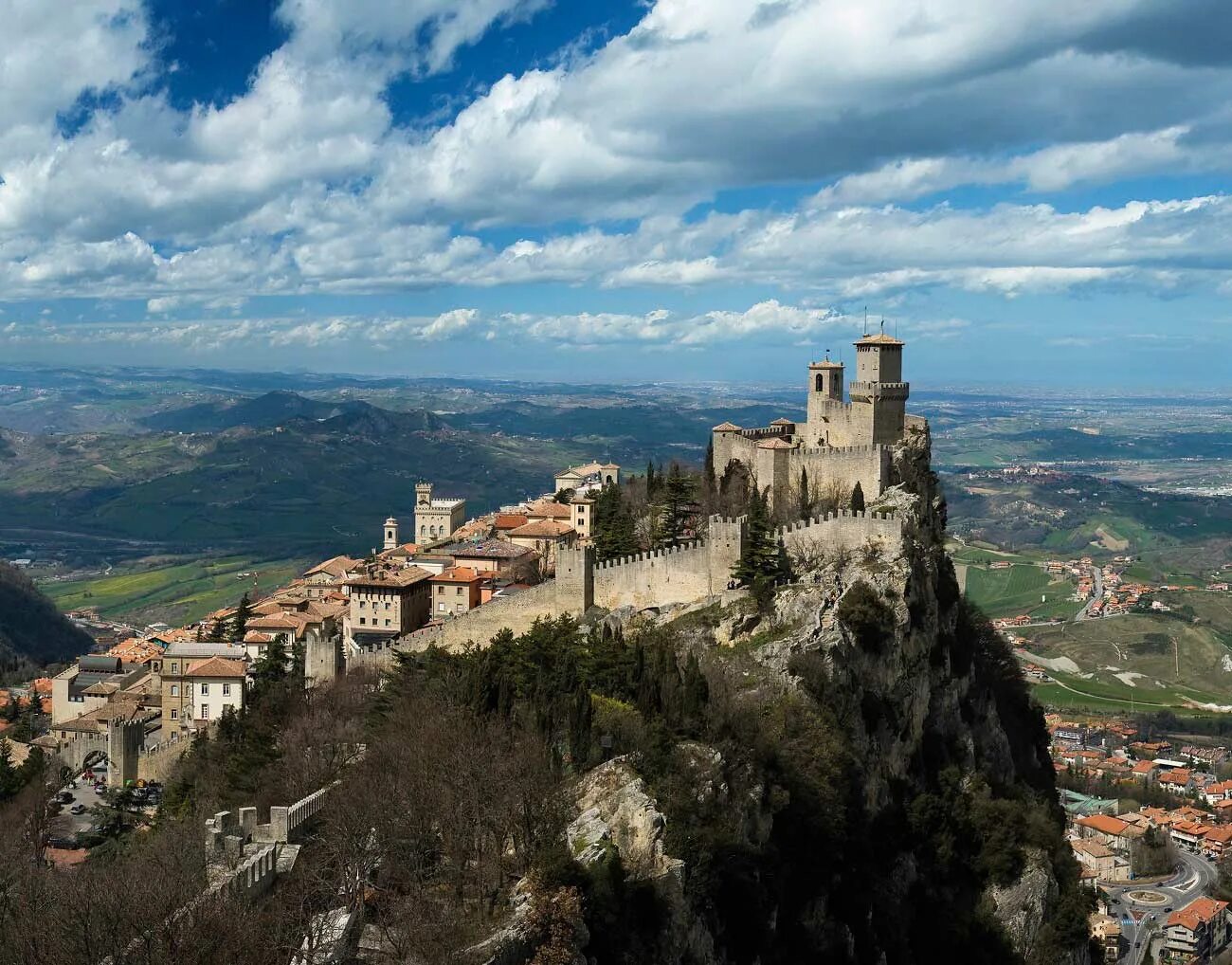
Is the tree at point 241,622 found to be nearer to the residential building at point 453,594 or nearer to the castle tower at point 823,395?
the residential building at point 453,594

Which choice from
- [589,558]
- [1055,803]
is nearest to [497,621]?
[589,558]

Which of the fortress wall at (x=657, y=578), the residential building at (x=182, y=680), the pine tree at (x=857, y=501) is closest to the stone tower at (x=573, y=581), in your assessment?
the fortress wall at (x=657, y=578)

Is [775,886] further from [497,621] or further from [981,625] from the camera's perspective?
[981,625]

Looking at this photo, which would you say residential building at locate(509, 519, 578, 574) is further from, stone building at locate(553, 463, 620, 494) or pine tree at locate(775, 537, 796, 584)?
stone building at locate(553, 463, 620, 494)

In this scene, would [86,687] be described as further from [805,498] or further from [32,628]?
[32,628]

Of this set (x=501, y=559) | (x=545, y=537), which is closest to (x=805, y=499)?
(x=501, y=559)
